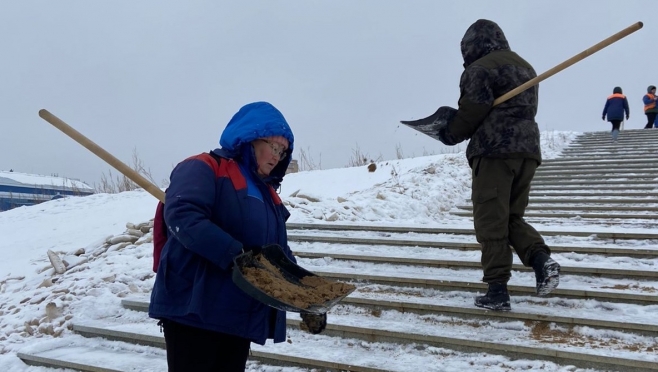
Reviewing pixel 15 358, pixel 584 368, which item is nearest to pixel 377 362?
pixel 584 368

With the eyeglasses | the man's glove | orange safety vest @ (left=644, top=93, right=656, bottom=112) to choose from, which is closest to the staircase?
the man's glove

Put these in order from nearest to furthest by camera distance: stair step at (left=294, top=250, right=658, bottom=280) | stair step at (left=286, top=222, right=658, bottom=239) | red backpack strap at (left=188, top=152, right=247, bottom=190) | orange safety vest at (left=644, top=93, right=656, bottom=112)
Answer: red backpack strap at (left=188, top=152, right=247, bottom=190)
stair step at (left=294, top=250, right=658, bottom=280)
stair step at (left=286, top=222, right=658, bottom=239)
orange safety vest at (left=644, top=93, right=656, bottom=112)

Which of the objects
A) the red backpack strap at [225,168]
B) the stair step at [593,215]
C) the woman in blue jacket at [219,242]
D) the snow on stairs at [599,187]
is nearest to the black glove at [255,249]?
the woman in blue jacket at [219,242]

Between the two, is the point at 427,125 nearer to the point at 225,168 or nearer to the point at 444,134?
the point at 444,134

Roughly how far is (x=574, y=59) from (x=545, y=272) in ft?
4.30

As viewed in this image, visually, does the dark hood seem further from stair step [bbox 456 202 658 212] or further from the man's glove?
stair step [bbox 456 202 658 212]

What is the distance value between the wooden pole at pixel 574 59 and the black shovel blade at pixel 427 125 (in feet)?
1.52

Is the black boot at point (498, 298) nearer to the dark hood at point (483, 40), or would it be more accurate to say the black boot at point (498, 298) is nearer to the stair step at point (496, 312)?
the stair step at point (496, 312)

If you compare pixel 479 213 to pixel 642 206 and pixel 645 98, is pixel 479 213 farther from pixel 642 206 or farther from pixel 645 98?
pixel 645 98

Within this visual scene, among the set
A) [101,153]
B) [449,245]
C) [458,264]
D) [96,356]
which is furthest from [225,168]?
[449,245]

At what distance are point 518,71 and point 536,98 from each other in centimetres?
25

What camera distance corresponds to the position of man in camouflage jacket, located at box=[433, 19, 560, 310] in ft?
10.8

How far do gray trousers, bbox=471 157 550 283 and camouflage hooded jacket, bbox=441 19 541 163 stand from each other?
88 millimetres

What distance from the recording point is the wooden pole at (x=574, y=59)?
2.94 metres
